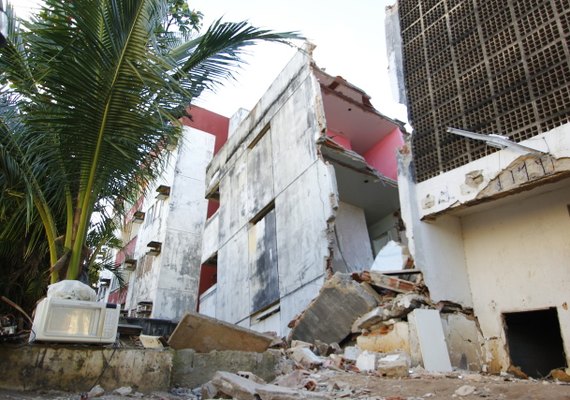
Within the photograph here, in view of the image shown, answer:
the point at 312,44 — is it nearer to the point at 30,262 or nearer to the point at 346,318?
the point at 346,318

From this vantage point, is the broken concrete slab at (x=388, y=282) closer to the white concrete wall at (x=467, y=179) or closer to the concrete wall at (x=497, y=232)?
the concrete wall at (x=497, y=232)

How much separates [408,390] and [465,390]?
503 mm

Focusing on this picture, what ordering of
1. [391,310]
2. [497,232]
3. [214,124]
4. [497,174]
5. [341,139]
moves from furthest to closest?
[214,124] < [341,139] < [497,232] < [497,174] < [391,310]

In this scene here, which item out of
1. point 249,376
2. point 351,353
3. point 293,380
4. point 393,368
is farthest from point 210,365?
point 351,353

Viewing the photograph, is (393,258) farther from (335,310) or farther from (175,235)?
(175,235)

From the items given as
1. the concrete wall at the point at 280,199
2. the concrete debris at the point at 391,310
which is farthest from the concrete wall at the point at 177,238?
the concrete debris at the point at 391,310

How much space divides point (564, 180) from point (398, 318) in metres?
3.06

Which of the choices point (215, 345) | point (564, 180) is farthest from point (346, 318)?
point (564, 180)

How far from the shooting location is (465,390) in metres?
4.06

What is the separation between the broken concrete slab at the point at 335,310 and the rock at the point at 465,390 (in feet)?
8.60

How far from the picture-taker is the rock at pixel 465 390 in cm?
399

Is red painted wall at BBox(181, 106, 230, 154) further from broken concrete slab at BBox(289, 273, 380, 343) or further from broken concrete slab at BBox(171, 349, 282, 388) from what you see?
broken concrete slab at BBox(171, 349, 282, 388)

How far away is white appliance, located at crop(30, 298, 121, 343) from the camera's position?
3740mm

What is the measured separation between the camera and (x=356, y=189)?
1177cm
